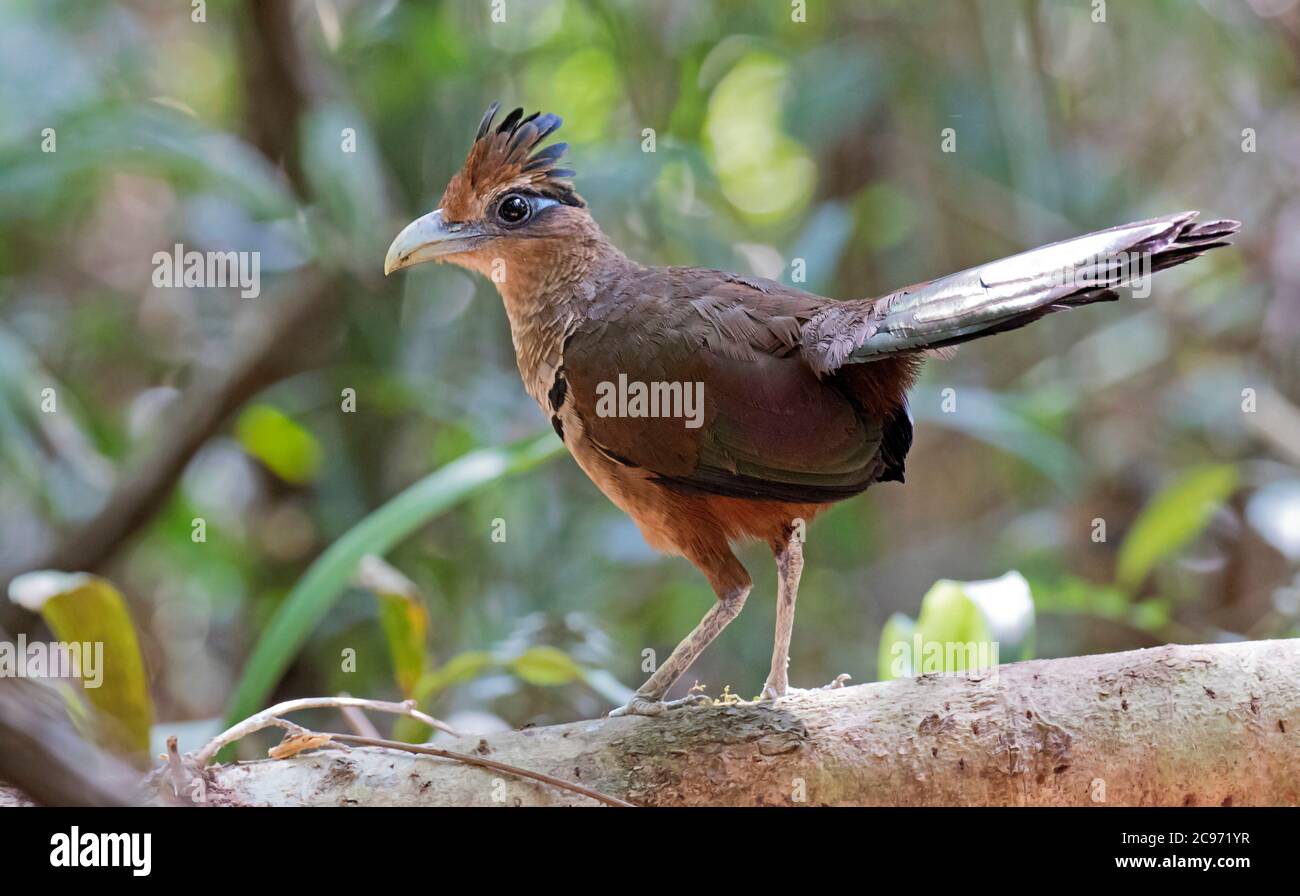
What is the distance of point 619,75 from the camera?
364 centimetres

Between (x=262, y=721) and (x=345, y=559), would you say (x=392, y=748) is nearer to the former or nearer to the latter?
(x=262, y=721)

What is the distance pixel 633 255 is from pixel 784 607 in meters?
1.73

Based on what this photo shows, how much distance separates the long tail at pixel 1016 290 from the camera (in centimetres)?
151

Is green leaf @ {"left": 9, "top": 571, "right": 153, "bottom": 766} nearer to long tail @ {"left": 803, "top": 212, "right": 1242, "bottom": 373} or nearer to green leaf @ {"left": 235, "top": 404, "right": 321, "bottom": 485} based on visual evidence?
green leaf @ {"left": 235, "top": 404, "right": 321, "bottom": 485}

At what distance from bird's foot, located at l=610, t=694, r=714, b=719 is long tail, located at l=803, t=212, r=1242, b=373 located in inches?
24.1

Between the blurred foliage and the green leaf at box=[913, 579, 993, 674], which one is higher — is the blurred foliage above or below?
above

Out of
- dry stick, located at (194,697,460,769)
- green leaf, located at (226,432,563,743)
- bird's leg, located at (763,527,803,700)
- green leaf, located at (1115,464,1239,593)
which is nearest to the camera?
dry stick, located at (194,697,460,769)

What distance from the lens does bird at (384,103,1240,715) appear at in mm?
1935

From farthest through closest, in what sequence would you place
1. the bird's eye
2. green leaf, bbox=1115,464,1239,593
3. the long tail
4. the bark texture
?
green leaf, bbox=1115,464,1239,593 < the bird's eye < the bark texture < the long tail

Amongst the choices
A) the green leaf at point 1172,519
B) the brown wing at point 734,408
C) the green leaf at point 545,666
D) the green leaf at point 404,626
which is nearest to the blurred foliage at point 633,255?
the green leaf at point 1172,519

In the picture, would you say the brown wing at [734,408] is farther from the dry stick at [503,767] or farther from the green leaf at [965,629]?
the dry stick at [503,767]

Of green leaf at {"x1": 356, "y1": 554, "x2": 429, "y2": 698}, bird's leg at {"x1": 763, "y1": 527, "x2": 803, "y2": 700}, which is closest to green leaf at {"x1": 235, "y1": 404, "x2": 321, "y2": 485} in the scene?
green leaf at {"x1": 356, "y1": 554, "x2": 429, "y2": 698}
